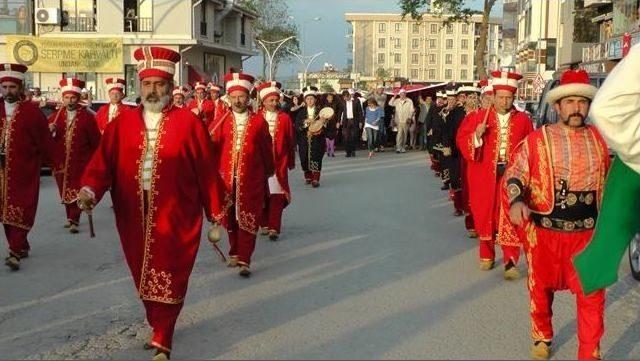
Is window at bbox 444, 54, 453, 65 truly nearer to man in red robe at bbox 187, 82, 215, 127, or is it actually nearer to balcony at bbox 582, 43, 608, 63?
balcony at bbox 582, 43, 608, 63

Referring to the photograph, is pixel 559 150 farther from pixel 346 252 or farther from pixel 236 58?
pixel 236 58

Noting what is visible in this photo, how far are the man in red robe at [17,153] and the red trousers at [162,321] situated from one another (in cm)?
357

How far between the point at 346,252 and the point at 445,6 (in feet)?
102

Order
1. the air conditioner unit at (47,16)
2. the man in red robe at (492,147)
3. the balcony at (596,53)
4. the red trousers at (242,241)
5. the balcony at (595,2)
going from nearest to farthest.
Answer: the red trousers at (242,241)
the man in red robe at (492,147)
the balcony at (596,53)
the balcony at (595,2)
the air conditioner unit at (47,16)

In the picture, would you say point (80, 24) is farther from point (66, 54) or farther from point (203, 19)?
point (203, 19)

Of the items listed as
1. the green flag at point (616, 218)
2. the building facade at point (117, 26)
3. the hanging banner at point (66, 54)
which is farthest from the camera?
the building facade at point (117, 26)

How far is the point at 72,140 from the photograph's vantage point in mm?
10977

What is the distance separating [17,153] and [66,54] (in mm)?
36301

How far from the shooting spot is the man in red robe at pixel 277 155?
10211 mm

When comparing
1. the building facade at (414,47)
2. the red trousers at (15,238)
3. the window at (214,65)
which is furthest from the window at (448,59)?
the red trousers at (15,238)

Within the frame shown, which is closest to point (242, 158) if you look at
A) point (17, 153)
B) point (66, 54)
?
point (17, 153)

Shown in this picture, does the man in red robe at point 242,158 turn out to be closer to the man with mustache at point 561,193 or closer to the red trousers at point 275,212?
the red trousers at point 275,212

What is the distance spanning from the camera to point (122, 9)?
45094mm

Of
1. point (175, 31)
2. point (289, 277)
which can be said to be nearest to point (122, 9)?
point (175, 31)
